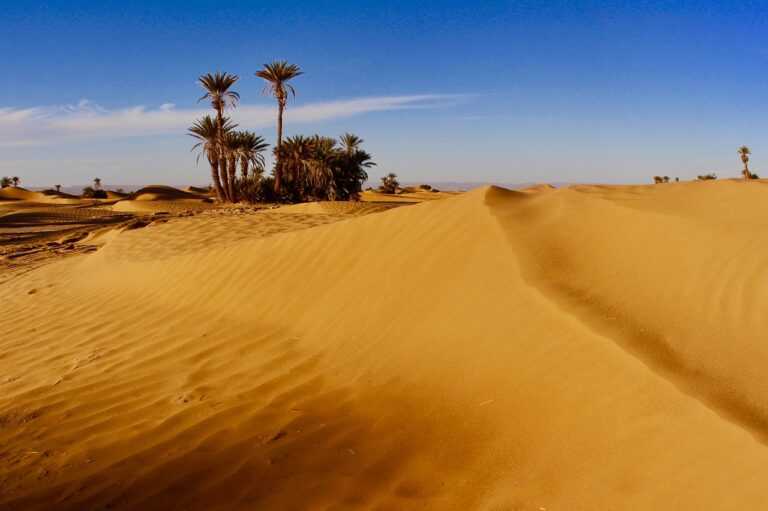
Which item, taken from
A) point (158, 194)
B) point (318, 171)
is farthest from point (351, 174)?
point (158, 194)

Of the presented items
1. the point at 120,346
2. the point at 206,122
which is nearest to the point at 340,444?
the point at 120,346

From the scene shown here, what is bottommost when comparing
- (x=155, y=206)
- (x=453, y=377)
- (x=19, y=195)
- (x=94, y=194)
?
(x=453, y=377)

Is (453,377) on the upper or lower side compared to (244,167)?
lower

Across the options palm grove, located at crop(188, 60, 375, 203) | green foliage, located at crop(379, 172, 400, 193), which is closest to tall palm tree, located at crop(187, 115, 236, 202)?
palm grove, located at crop(188, 60, 375, 203)

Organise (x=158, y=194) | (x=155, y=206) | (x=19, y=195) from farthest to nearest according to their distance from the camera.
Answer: (x=19, y=195) → (x=158, y=194) → (x=155, y=206)

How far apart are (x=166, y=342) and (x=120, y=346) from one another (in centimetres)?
45

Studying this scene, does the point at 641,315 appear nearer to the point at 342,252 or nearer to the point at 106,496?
the point at 106,496

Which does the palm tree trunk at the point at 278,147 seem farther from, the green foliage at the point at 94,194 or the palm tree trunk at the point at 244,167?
the green foliage at the point at 94,194

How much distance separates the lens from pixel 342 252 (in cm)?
572

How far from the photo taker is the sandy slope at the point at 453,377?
7.09 feet

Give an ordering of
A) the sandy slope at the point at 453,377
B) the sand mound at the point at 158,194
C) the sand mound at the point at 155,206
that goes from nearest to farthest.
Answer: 1. the sandy slope at the point at 453,377
2. the sand mound at the point at 155,206
3. the sand mound at the point at 158,194

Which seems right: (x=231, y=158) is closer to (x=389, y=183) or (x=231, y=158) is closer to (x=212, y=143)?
(x=212, y=143)

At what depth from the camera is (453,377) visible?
10.2ft

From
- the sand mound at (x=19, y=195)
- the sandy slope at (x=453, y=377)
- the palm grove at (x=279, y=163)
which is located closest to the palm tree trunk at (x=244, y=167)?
the palm grove at (x=279, y=163)
